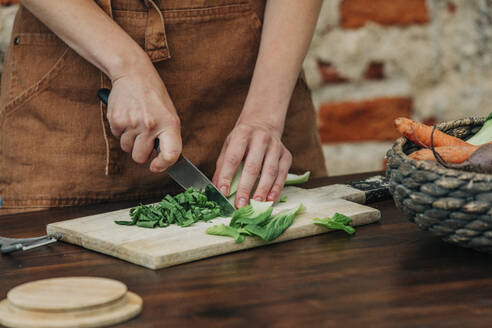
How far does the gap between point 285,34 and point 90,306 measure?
3.24 ft

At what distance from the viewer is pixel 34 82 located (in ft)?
5.18

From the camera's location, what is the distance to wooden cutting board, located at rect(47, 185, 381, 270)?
3.39 ft

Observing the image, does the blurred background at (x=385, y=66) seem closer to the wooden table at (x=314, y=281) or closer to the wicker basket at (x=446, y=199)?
the wooden table at (x=314, y=281)

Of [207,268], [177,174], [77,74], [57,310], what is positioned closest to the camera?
[57,310]

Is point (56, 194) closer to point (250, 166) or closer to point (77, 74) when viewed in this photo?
point (77, 74)

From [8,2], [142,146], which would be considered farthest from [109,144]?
[8,2]

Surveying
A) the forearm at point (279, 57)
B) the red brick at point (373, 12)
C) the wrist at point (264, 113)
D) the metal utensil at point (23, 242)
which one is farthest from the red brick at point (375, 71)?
the metal utensil at point (23, 242)

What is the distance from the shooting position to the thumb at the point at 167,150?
1.29 metres

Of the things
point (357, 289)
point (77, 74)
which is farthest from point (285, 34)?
point (357, 289)

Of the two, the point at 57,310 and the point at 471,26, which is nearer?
the point at 57,310

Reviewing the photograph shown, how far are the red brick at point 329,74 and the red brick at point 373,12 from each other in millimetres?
133

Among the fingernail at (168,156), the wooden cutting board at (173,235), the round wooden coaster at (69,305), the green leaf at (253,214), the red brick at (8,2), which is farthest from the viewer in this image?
the red brick at (8,2)

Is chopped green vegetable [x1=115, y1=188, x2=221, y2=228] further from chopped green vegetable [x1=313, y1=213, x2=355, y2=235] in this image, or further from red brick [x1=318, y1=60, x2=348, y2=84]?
red brick [x1=318, y1=60, x2=348, y2=84]

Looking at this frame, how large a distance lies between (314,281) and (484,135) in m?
0.46
